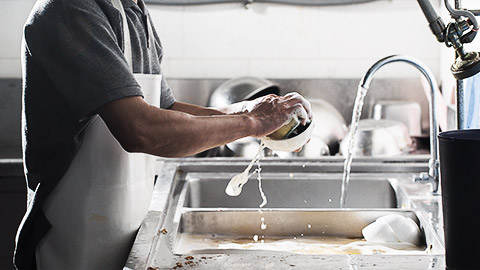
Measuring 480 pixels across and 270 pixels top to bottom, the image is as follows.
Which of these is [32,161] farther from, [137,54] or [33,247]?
[137,54]

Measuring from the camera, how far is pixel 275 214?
6.09 feet

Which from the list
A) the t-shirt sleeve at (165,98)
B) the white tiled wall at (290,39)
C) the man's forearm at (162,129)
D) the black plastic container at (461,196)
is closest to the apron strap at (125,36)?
the man's forearm at (162,129)

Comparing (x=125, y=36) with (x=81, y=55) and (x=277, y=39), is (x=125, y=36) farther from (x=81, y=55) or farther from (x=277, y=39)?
(x=277, y=39)

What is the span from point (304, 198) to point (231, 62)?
1.24m

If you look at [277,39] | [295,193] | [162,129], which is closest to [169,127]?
[162,129]

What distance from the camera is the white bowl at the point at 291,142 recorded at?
164 centimetres

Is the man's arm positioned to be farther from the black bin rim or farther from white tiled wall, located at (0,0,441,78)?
white tiled wall, located at (0,0,441,78)

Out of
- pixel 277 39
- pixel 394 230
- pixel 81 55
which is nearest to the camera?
pixel 81 55

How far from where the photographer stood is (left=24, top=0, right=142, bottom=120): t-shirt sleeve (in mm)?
1353

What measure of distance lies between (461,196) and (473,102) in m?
0.95

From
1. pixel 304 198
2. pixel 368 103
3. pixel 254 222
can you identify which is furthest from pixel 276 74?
pixel 254 222

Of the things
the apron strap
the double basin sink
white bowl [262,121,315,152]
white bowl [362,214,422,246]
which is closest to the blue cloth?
the double basin sink

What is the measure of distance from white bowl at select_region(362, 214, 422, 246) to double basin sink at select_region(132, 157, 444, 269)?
23 mm

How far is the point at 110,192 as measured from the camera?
1.58 m
